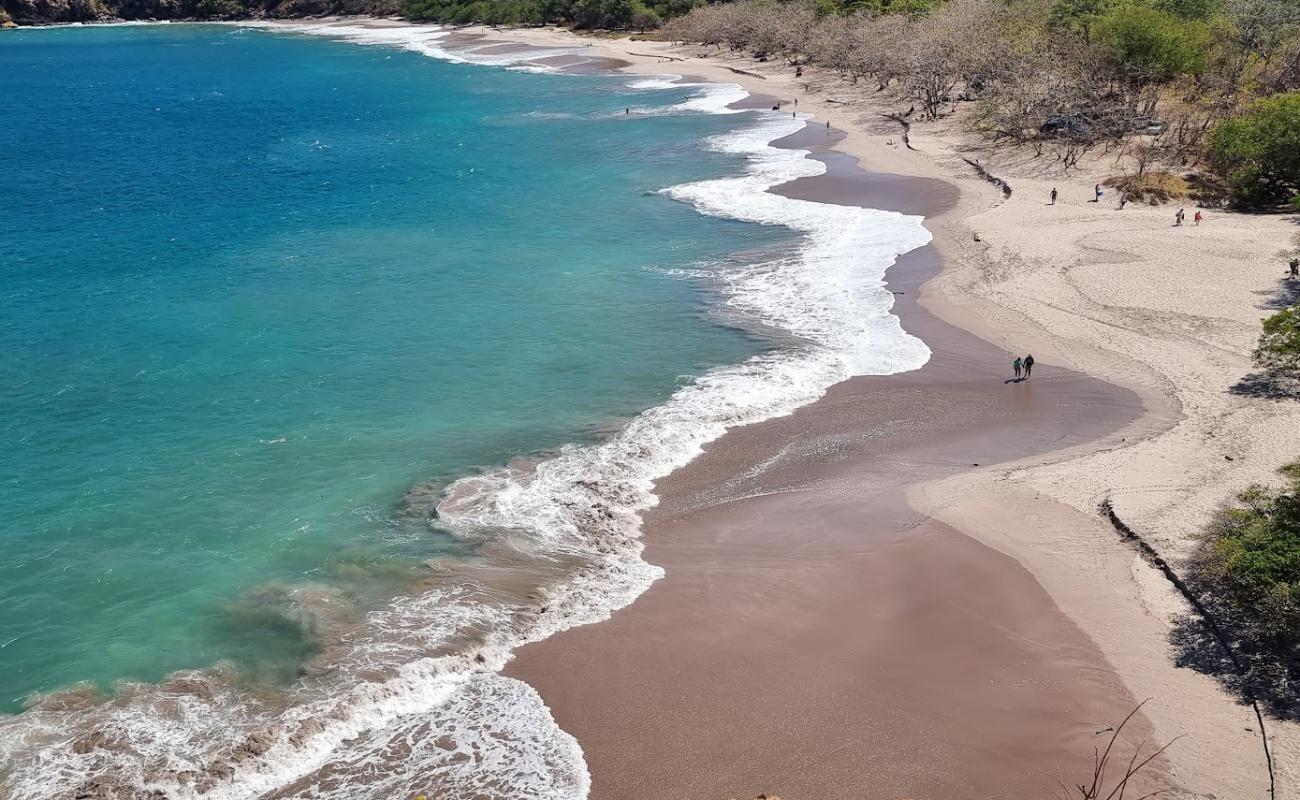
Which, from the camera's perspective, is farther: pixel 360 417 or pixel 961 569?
pixel 360 417

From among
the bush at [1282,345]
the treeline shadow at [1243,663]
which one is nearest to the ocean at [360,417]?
the bush at [1282,345]

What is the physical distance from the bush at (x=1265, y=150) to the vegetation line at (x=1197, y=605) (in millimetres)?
29095

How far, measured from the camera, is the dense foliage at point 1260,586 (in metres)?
17.0

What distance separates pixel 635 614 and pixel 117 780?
32.7 ft

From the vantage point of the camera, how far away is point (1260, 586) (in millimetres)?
17922

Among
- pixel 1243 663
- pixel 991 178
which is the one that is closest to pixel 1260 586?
pixel 1243 663

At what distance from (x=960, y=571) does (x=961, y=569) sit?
0.27 feet

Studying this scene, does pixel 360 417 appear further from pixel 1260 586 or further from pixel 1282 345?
pixel 1282 345

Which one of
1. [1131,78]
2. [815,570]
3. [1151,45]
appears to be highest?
[1151,45]

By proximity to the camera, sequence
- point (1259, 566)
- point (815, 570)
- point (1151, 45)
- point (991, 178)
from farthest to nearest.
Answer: point (1151, 45), point (991, 178), point (815, 570), point (1259, 566)

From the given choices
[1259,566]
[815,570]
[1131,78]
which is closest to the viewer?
[1259,566]

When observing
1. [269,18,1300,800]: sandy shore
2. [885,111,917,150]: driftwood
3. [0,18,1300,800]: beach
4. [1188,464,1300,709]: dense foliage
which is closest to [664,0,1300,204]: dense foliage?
[885,111,917,150]: driftwood

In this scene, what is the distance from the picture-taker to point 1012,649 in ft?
60.4

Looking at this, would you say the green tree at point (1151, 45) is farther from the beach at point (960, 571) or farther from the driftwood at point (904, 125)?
the beach at point (960, 571)
